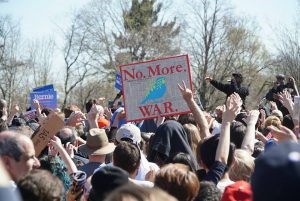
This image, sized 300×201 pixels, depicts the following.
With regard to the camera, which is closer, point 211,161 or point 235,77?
point 211,161

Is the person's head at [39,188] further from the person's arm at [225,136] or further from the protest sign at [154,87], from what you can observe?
the protest sign at [154,87]

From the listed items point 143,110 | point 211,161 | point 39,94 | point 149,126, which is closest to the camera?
point 211,161

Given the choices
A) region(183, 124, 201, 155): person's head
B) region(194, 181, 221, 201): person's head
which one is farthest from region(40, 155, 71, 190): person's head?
region(194, 181, 221, 201): person's head

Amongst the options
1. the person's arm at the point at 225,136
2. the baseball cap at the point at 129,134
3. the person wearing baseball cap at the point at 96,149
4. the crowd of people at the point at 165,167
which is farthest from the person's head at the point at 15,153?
the baseball cap at the point at 129,134

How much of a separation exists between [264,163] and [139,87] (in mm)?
6577

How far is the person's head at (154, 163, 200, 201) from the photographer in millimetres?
3582

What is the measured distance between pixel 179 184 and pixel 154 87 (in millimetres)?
4607

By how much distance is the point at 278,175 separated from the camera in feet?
5.29

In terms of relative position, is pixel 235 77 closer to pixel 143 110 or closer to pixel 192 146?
pixel 143 110

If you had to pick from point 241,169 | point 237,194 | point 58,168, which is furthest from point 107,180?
point 58,168

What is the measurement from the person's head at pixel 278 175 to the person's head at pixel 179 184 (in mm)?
1884

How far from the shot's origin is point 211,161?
445cm

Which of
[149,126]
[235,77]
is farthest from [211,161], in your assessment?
[235,77]

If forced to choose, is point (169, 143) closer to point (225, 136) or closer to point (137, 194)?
point (225, 136)
